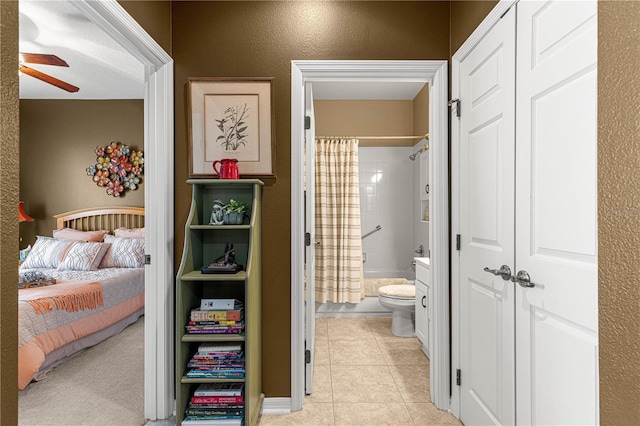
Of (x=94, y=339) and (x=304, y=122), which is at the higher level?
(x=304, y=122)

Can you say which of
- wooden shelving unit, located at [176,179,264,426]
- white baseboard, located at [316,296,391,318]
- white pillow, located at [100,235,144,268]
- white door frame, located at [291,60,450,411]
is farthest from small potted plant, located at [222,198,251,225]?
white pillow, located at [100,235,144,268]

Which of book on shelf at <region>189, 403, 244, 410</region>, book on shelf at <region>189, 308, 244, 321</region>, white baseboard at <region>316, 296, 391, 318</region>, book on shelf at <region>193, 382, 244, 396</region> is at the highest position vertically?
book on shelf at <region>189, 308, 244, 321</region>

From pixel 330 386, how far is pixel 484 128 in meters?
1.95

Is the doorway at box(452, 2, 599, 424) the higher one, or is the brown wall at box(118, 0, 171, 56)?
the brown wall at box(118, 0, 171, 56)

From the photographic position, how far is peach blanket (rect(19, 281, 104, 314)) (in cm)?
290

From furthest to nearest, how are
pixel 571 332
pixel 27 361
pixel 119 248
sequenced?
pixel 119 248, pixel 27 361, pixel 571 332

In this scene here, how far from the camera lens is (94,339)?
11.4 ft

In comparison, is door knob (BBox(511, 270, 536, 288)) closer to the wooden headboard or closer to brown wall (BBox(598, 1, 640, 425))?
brown wall (BBox(598, 1, 640, 425))

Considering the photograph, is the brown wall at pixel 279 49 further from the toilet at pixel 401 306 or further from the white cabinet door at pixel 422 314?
the toilet at pixel 401 306

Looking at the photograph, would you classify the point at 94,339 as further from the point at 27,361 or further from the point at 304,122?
the point at 304,122

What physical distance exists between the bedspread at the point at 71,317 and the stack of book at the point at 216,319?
4.83ft

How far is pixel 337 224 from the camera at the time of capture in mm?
4379

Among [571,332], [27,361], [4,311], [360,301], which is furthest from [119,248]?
[571,332]

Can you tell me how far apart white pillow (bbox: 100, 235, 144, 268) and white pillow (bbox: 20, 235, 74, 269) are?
1.41ft
